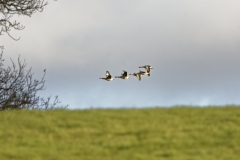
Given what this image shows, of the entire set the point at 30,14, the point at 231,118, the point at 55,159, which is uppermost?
the point at 30,14

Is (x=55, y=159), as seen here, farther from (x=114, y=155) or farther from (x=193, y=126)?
(x=193, y=126)

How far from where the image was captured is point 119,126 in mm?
13680

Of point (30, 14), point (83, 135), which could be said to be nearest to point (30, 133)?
point (83, 135)

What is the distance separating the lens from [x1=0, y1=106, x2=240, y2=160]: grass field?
12.0m

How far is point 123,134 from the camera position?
43.3 ft

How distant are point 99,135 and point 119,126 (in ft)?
2.36

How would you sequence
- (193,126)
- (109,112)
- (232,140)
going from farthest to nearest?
(109,112) < (193,126) < (232,140)

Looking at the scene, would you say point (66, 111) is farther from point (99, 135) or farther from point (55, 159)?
point (55, 159)

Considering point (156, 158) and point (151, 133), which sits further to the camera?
point (151, 133)

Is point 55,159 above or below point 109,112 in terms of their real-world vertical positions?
below

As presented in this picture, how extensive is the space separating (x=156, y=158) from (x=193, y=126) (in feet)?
8.00

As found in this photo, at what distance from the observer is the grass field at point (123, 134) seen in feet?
39.3

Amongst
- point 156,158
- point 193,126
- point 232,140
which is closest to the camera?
point 156,158

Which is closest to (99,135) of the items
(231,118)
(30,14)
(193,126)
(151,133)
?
(151,133)
